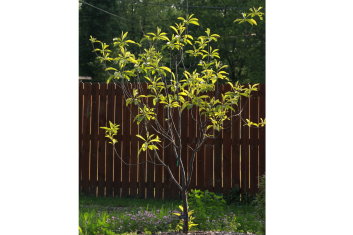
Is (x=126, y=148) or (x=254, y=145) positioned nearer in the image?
(x=254, y=145)

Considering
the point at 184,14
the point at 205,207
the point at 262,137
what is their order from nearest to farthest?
the point at 205,207
the point at 262,137
the point at 184,14

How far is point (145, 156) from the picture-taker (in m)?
5.83

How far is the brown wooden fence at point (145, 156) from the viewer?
543cm

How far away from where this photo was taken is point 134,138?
5.80 meters

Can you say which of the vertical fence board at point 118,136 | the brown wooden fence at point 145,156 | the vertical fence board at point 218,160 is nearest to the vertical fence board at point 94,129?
the brown wooden fence at point 145,156

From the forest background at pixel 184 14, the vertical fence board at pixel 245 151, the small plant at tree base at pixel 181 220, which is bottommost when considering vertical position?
the small plant at tree base at pixel 181 220

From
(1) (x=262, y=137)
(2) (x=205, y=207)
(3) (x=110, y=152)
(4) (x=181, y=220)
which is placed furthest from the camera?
(3) (x=110, y=152)

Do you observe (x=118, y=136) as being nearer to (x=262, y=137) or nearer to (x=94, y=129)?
(x=94, y=129)

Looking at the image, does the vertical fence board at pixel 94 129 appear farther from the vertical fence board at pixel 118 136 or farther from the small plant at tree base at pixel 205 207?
the small plant at tree base at pixel 205 207

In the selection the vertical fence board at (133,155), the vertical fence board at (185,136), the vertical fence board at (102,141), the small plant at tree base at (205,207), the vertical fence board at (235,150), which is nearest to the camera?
the small plant at tree base at (205,207)

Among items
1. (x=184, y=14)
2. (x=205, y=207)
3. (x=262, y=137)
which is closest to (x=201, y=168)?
(x=262, y=137)
